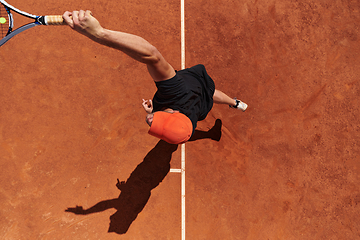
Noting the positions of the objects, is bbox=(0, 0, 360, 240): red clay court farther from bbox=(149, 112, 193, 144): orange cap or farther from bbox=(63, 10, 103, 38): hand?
bbox=(63, 10, 103, 38): hand

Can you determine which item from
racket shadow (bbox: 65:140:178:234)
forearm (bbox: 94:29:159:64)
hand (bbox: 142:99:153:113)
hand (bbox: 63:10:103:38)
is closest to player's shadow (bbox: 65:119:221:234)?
racket shadow (bbox: 65:140:178:234)

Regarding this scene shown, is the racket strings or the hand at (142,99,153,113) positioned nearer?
the hand at (142,99,153,113)

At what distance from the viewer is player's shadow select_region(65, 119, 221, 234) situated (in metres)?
3.71

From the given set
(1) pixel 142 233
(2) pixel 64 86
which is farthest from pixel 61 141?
(1) pixel 142 233

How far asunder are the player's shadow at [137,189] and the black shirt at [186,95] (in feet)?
4.55

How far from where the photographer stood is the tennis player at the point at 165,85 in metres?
1.52

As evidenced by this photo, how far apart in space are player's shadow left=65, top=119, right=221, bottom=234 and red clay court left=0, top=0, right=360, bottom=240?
19 mm

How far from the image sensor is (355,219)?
3730 mm

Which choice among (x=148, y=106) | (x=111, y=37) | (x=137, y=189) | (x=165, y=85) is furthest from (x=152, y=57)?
(x=137, y=189)

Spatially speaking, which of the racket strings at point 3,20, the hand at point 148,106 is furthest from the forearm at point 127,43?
the racket strings at point 3,20

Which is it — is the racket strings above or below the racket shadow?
above

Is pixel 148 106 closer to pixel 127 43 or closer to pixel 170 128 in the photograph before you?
pixel 170 128

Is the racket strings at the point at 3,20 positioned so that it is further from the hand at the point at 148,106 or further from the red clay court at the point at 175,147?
the hand at the point at 148,106

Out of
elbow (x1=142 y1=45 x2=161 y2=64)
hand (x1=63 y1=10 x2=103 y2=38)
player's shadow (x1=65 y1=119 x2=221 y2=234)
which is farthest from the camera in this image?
player's shadow (x1=65 y1=119 x2=221 y2=234)
